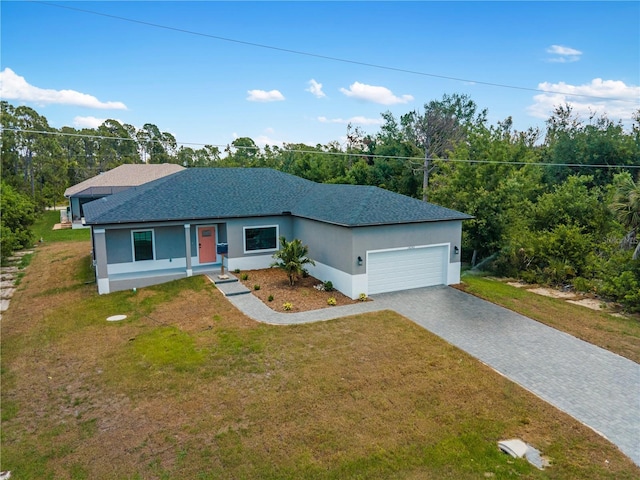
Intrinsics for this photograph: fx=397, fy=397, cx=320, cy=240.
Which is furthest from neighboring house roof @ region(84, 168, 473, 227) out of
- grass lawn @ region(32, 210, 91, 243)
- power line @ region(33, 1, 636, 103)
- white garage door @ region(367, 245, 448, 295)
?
grass lawn @ region(32, 210, 91, 243)

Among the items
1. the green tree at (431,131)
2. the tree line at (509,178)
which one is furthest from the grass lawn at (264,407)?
the green tree at (431,131)

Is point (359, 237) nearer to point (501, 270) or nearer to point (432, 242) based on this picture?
point (432, 242)

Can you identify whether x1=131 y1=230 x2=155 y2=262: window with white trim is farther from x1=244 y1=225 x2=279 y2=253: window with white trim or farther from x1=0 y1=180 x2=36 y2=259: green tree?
x1=0 y1=180 x2=36 y2=259: green tree

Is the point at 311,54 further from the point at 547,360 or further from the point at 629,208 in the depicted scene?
the point at 547,360

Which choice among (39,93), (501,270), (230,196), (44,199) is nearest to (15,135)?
(44,199)

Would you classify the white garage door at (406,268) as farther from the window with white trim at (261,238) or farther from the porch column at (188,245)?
the porch column at (188,245)

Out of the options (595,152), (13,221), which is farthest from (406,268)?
(13,221)
